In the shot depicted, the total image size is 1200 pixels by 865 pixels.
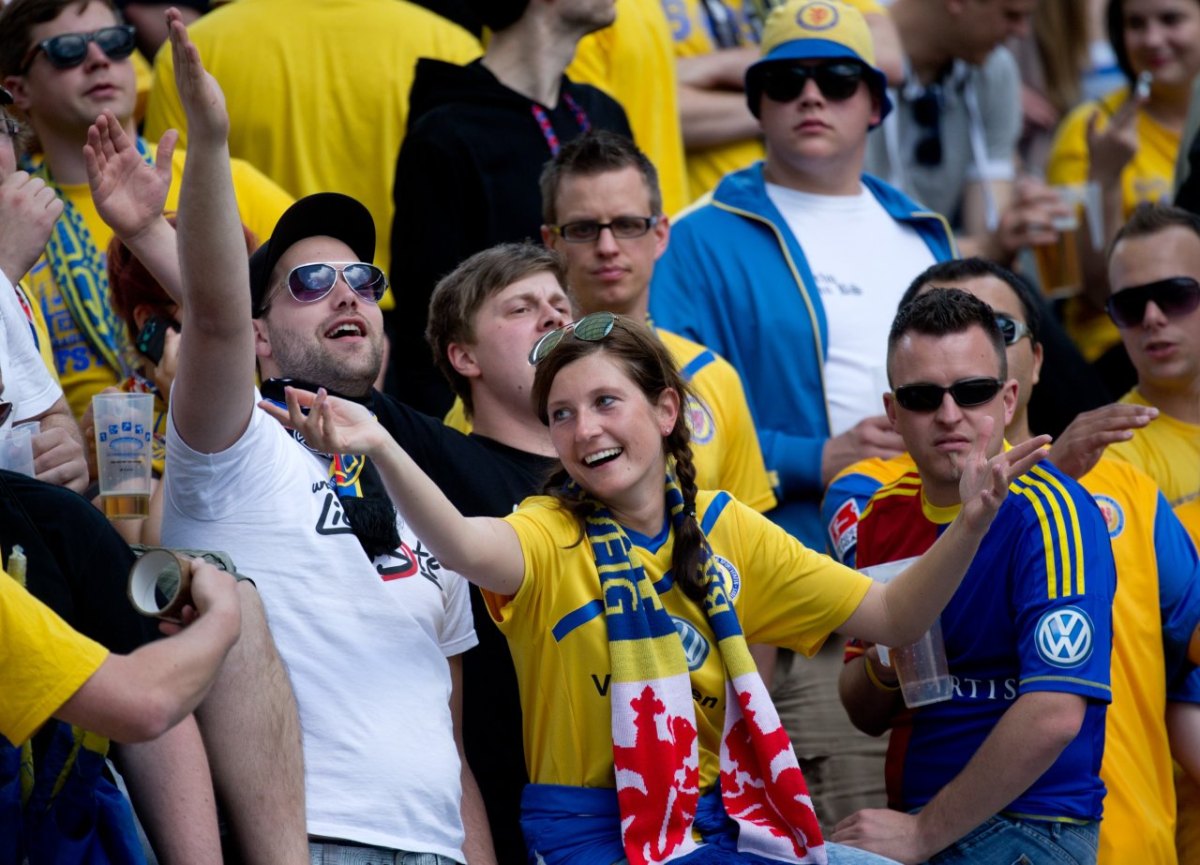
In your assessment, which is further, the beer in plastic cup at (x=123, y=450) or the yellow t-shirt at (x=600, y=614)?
the beer in plastic cup at (x=123, y=450)

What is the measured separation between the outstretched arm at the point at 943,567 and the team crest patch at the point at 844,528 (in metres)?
0.78

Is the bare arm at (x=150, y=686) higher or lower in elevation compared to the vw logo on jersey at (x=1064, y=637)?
higher

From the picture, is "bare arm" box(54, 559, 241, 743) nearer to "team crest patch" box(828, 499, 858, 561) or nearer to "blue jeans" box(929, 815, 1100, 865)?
"blue jeans" box(929, 815, 1100, 865)

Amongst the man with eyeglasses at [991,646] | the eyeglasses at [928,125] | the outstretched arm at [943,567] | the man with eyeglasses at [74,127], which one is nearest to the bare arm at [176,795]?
the outstretched arm at [943,567]

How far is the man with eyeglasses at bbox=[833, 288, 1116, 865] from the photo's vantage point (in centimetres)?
442

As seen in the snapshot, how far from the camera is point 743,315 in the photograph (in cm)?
611

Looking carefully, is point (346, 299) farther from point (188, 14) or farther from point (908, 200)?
point (188, 14)

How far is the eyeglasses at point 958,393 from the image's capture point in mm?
4613

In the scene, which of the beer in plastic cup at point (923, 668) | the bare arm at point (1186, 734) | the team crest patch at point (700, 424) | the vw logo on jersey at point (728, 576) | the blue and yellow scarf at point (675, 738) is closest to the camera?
the blue and yellow scarf at point (675, 738)

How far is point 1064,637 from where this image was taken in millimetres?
4438

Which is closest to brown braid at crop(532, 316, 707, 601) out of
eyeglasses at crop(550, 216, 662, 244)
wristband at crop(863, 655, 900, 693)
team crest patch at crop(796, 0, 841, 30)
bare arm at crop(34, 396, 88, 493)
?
wristband at crop(863, 655, 900, 693)

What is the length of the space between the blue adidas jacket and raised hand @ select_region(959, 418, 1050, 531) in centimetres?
168

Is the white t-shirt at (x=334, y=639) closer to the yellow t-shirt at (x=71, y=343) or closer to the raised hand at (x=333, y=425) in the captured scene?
the raised hand at (x=333, y=425)

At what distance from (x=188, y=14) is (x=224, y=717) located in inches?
172
